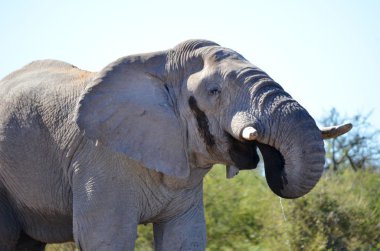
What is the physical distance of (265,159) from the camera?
662cm

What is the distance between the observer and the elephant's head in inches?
257

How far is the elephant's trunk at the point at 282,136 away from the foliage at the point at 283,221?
5.28m

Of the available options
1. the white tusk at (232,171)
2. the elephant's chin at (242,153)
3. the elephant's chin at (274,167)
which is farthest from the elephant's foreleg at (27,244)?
the elephant's chin at (274,167)

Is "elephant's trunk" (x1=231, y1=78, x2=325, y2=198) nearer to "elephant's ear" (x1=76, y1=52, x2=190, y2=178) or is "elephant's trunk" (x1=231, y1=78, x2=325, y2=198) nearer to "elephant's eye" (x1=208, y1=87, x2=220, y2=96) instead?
"elephant's eye" (x1=208, y1=87, x2=220, y2=96)

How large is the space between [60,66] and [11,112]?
0.62 metres

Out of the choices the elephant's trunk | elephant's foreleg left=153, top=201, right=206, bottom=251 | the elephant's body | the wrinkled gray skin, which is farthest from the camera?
elephant's foreleg left=153, top=201, right=206, bottom=251

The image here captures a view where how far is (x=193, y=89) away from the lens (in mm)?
6898

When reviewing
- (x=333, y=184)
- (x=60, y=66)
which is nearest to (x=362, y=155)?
(x=333, y=184)

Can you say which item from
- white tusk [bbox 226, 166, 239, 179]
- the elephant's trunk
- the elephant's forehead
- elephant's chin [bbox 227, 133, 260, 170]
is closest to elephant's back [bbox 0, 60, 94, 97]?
the elephant's forehead

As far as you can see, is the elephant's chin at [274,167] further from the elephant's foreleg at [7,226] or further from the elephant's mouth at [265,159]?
the elephant's foreleg at [7,226]

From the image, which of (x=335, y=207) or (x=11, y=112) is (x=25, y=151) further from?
(x=335, y=207)

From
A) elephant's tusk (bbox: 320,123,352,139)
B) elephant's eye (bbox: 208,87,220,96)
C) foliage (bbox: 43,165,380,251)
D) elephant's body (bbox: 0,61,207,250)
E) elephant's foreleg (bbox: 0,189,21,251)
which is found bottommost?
foliage (bbox: 43,165,380,251)

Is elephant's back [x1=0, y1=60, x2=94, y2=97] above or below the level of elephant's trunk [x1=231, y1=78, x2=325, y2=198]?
below

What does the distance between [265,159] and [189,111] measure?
2.03ft
